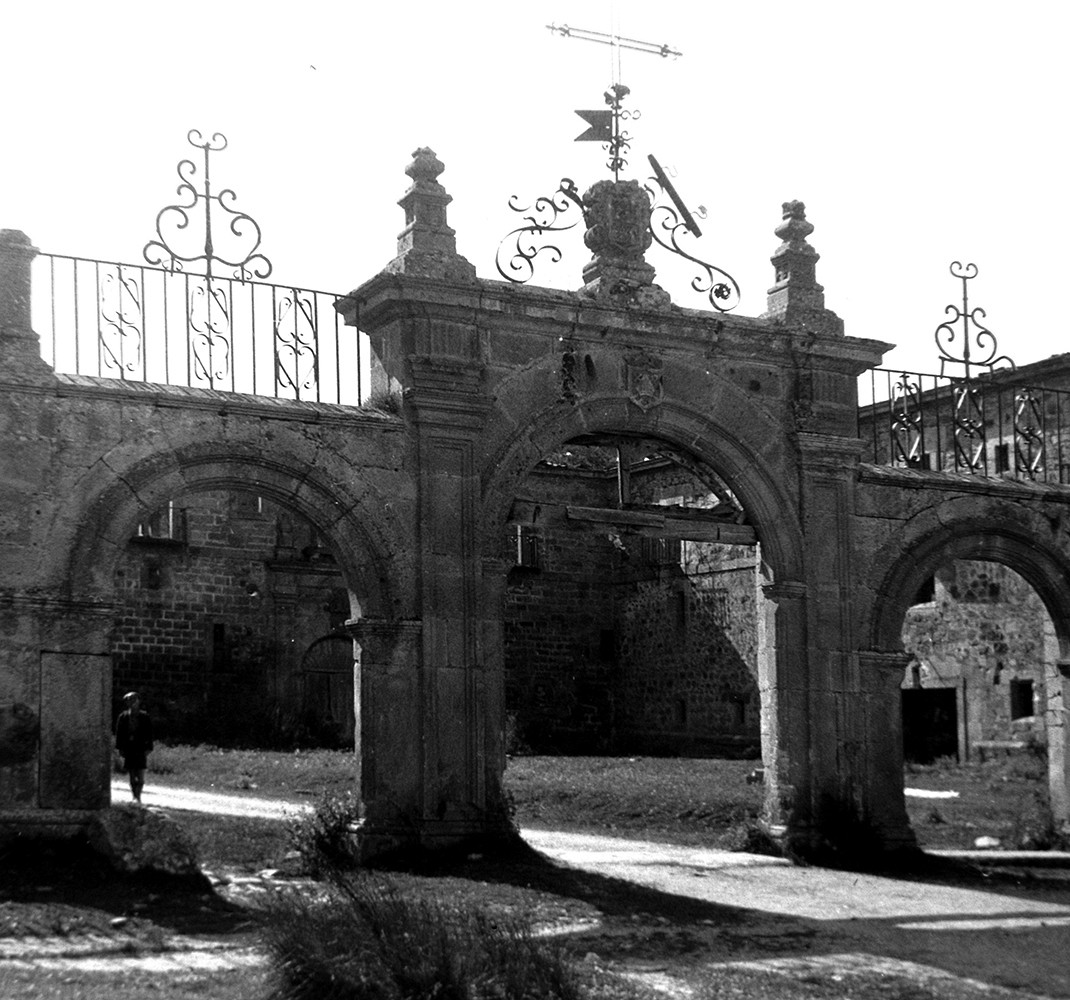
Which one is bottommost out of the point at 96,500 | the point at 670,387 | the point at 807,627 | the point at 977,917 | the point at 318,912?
the point at 977,917

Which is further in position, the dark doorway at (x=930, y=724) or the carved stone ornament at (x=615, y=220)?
the dark doorway at (x=930, y=724)

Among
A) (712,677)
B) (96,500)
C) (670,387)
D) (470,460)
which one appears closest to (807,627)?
(670,387)

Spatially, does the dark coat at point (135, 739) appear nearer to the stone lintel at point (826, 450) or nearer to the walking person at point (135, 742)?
the walking person at point (135, 742)

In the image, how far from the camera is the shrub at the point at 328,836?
11.2 metres

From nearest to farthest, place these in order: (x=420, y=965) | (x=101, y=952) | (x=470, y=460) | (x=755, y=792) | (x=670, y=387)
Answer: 1. (x=420, y=965)
2. (x=101, y=952)
3. (x=470, y=460)
4. (x=670, y=387)
5. (x=755, y=792)

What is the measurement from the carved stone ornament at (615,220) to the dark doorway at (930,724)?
14969 mm

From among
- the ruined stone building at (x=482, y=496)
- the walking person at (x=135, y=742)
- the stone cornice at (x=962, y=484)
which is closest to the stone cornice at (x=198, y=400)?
the ruined stone building at (x=482, y=496)

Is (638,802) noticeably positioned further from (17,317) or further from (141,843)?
(17,317)

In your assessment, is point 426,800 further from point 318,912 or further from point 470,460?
point 318,912

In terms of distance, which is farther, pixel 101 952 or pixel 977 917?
pixel 977 917

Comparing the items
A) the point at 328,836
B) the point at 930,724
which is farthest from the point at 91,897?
the point at 930,724

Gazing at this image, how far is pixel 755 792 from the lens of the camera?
17344mm

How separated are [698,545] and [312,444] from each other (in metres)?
16.8

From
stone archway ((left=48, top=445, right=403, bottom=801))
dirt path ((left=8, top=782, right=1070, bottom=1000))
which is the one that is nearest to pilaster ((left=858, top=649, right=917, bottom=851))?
dirt path ((left=8, top=782, right=1070, bottom=1000))
